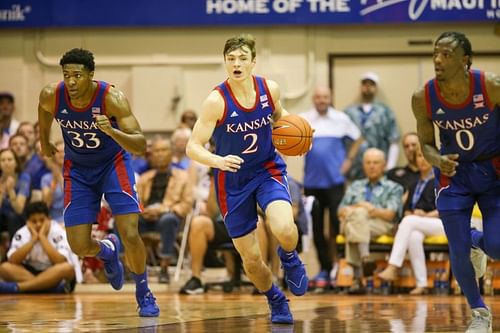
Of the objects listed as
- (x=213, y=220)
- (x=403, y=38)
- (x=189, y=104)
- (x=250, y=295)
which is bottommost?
(x=250, y=295)

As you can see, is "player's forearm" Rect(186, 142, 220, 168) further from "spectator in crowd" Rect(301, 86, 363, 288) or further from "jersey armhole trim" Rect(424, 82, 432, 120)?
"spectator in crowd" Rect(301, 86, 363, 288)

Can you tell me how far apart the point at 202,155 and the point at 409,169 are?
498 centimetres

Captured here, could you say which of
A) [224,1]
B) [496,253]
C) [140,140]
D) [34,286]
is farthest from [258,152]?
[224,1]

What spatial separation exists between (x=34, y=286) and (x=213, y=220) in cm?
197

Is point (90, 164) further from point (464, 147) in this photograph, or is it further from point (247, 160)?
point (464, 147)

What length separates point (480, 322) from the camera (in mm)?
5672

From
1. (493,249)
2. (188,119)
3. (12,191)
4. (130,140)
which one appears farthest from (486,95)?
(12,191)

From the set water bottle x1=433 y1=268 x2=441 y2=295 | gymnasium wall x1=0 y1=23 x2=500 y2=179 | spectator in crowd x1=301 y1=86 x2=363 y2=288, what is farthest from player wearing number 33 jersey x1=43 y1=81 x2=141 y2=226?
gymnasium wall x1=0 y1=23 x2=500 y2=179

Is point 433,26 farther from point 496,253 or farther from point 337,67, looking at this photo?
point 496,253

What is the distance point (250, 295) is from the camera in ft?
31.9

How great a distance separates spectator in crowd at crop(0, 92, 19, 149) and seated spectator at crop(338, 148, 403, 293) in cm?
430

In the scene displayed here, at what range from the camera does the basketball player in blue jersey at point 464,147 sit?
5637 mm

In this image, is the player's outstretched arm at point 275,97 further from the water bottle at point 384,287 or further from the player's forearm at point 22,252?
the player's forearm at point 22,252

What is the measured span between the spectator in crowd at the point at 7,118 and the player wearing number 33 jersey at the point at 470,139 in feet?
24.0
